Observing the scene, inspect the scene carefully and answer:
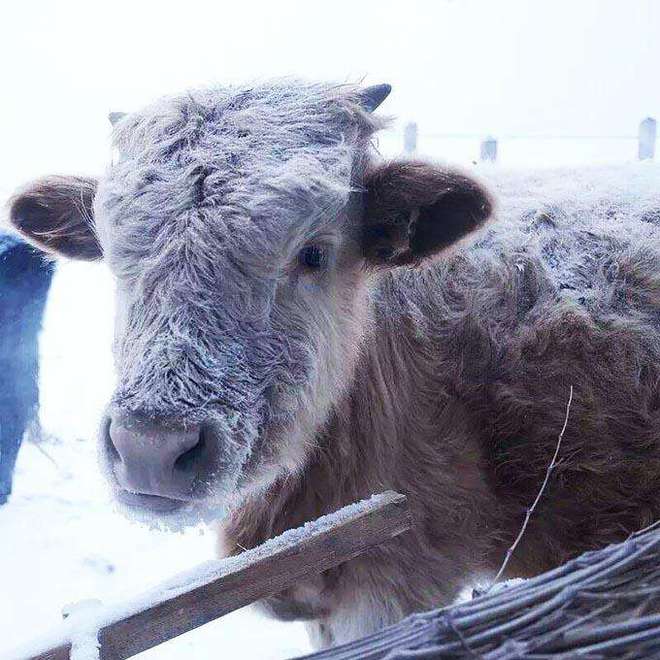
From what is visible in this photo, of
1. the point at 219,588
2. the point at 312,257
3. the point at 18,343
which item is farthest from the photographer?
the point at 18,343

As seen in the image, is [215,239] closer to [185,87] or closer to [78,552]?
[185,87]

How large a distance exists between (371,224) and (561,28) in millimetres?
12566

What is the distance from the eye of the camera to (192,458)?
58.6 inches

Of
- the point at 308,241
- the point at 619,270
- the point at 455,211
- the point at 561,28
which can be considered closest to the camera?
the point at 308,241

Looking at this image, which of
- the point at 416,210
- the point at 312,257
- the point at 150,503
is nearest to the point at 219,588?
the point at 150,503

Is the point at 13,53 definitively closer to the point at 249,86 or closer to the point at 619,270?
the point at 249,86

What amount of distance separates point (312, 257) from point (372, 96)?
24.4 inches

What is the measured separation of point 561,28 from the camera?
40.9 feet

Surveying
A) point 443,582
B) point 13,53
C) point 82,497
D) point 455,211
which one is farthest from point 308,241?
point 13,53

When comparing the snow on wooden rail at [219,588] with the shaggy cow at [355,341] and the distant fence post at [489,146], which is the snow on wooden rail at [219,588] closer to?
the shaggy cow at [355,341]

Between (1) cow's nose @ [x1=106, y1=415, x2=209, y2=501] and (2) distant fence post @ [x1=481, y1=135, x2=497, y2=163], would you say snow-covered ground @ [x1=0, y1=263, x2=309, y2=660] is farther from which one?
(2) distant fence post @ [x1=481, y1=135, x2=497, y2=163]

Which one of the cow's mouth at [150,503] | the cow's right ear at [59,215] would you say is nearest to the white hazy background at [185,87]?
the cow's right ear at [59,215]

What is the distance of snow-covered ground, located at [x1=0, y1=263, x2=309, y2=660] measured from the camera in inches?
124

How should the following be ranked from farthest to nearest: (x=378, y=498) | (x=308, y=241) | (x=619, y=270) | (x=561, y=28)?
(x=561, y=28), (x=619, y=270), (x=308, y=241), (x=378, y=498)
